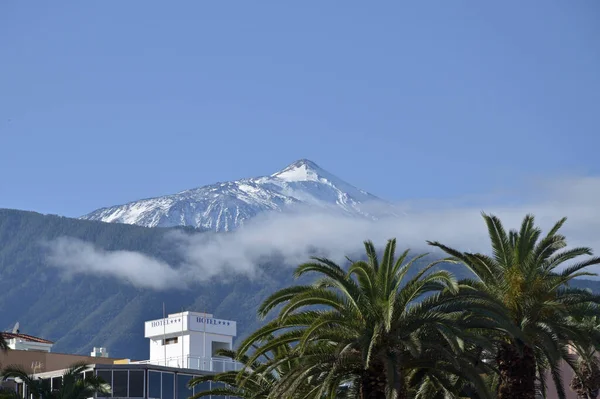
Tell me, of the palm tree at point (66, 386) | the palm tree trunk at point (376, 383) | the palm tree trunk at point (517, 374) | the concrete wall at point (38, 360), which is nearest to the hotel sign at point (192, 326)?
the concrete wall at point (38, 360)

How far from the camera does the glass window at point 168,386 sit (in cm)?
8175

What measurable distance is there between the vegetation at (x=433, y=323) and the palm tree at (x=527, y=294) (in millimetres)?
38

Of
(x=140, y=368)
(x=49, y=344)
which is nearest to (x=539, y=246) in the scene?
(x=140, y=368)

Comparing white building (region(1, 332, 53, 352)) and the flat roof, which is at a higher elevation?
white building (region(1, 332, 53, 352))

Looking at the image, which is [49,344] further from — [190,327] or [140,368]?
[140,368]

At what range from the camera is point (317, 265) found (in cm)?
4588

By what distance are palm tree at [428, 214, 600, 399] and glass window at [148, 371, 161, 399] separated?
35.4m

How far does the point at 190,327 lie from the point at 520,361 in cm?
7149

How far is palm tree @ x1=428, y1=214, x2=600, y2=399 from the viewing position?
48969 millimetres

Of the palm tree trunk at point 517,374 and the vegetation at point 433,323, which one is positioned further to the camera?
the palm tree trunk at point 517,374

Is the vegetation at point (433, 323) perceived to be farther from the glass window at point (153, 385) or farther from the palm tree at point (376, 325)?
the glass window at point (153, 385)

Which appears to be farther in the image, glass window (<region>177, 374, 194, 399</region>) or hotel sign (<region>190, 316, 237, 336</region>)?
hotel sign (<region>190, 316, 237, 336</region>)

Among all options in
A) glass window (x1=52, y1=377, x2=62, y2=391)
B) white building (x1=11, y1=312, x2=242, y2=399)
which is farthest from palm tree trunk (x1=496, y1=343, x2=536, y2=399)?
glass window (x1=52, y1=377, x2=62, y2=391)

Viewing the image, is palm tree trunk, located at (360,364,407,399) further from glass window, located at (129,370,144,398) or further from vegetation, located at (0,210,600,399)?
glass window, located at (129,370,144,398)
